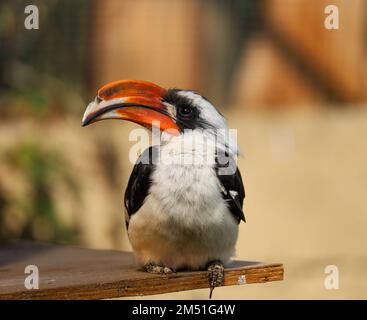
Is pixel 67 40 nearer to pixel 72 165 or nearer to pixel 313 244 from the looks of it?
pixel 72 165

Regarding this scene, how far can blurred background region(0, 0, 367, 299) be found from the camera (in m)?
5.96

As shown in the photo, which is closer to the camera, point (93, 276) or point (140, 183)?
point (93, 276)

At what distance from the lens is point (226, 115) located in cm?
700

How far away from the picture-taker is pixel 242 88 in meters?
7.57

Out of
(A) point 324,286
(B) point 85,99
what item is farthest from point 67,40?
(A) point 324,286

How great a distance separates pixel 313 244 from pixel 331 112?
1137 millimetres

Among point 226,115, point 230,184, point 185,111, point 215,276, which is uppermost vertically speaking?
point 226,115

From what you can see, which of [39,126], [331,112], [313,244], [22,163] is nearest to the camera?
[22,163]

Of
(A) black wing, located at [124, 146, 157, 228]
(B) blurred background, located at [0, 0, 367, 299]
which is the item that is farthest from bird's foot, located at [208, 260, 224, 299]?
(B) blurred background, located at [0, 0, 367, 299]

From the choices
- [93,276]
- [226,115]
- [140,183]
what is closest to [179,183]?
[140,183]

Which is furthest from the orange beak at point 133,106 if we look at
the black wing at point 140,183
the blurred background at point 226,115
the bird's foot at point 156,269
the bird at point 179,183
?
the blurred background at point 226,115

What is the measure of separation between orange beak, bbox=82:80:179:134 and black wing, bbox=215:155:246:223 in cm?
21

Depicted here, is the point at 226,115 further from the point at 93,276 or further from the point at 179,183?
the point at 93,276

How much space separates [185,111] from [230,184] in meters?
0.31
